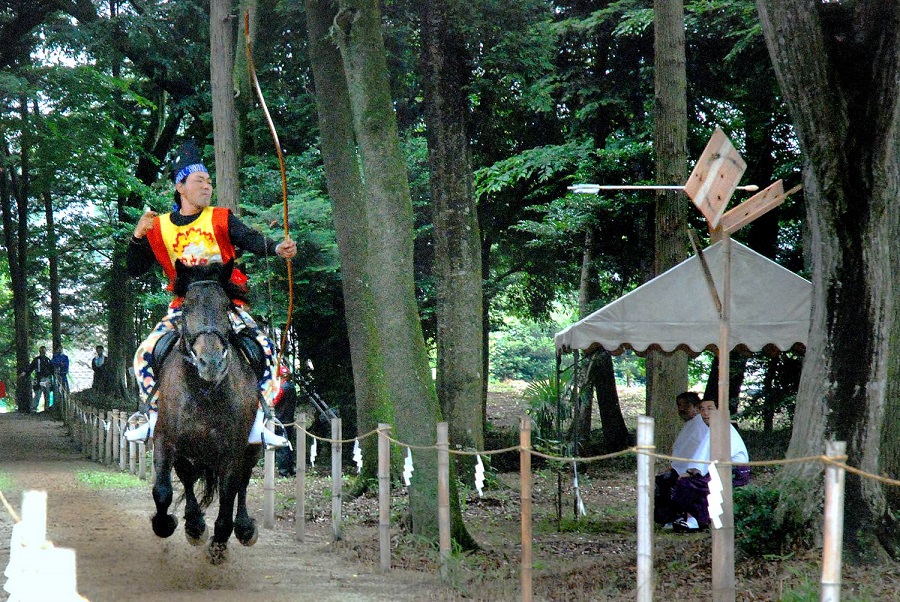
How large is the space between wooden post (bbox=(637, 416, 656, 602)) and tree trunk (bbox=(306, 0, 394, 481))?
9659mm

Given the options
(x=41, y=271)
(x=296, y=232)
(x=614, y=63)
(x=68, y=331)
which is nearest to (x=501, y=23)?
(x=614, y=63)

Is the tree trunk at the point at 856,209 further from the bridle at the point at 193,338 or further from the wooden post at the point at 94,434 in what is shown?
the wooden post at the point at 94,434

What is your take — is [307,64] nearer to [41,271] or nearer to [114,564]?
[114,564]

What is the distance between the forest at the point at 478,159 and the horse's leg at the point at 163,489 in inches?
74.4

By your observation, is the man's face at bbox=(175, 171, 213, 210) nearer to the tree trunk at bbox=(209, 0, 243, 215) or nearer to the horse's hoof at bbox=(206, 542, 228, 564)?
the horse's hoof at bbox=(206, 542, 228, 564)

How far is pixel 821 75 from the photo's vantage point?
28.6 feet

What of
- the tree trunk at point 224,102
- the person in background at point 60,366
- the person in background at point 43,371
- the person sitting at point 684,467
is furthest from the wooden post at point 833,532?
the person in background at point 43,371

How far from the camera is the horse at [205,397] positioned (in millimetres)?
7914

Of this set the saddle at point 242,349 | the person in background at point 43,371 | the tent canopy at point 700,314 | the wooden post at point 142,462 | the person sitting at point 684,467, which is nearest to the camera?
the saddle at point 242,349

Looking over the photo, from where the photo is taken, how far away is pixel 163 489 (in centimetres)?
852

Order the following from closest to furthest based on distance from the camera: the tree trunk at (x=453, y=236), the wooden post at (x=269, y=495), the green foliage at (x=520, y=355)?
1. the wooden post at (x=269, y=495)
2. the tree trunk at (x=453, y=236)
3. the green foliage at (x=520, y=355)

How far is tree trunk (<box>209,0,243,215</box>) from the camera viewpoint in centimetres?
1669

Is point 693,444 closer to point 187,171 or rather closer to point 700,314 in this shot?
point 700,314

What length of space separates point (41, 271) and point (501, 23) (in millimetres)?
31215
